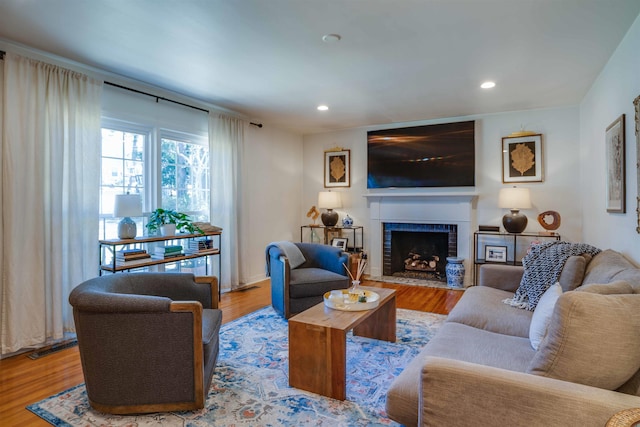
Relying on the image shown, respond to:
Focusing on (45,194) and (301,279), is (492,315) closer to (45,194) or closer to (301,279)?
(301,279)

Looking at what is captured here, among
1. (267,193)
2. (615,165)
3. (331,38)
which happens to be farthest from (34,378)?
(615,165)

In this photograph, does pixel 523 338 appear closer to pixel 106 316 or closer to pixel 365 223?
pixel 106 316

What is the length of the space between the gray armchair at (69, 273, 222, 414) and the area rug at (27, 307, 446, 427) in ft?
0.36

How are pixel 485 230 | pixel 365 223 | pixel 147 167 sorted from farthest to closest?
pixel 365 223 → pixel 485 230 → pixel 147 167

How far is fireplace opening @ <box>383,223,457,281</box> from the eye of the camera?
220 inches

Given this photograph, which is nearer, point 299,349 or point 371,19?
point 299,349

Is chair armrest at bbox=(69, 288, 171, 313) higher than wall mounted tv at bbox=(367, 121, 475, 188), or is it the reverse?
wall mounted tv at bbox=(367, 121, 475, 188)

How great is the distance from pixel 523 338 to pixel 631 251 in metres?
1.15

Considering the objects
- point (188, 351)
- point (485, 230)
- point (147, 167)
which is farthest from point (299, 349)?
point (485, 230)

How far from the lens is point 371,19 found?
8.00ft

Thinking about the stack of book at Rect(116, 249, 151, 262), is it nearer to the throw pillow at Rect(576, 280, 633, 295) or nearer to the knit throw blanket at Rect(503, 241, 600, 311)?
the knit throw blanket at Rect(503, 241, 600, 311)

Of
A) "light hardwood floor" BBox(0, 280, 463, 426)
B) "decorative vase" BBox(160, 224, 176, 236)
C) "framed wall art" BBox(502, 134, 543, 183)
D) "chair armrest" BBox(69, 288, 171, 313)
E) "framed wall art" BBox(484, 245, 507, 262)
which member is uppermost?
"framed wall art" BBox(502, 134, 543, 183)

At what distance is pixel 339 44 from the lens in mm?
2807

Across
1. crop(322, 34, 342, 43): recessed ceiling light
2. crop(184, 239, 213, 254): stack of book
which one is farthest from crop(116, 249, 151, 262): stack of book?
crop(322, 34, 342, 43): recessed ceiling light
